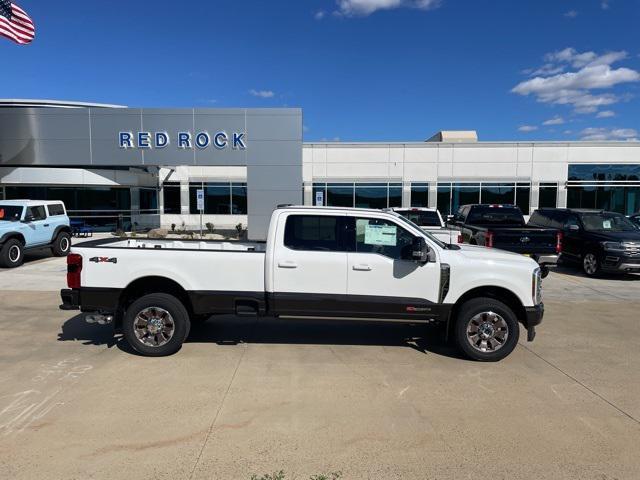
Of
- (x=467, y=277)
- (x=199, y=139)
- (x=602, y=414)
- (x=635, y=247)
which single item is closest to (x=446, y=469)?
(x=602, y=414)

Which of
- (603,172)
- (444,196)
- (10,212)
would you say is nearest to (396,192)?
(444,196)

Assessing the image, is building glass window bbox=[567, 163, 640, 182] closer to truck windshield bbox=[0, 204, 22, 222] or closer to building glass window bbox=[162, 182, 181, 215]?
building glass window bbox=[162, 182, 181, 215]

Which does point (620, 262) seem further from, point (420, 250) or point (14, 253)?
point (14, 253)

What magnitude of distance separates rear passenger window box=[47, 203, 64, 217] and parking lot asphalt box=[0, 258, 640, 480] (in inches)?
334

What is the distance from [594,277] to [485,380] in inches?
360

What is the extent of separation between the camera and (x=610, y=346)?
20.7 feet

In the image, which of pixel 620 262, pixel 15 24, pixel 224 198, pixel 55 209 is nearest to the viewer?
pixel 620 262

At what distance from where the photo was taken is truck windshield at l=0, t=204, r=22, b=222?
1298 centimetres

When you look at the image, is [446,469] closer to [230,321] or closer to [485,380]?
[485,380]

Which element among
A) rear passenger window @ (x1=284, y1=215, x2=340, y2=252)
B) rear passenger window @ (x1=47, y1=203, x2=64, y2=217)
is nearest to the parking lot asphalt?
rear passenger window @ (x1=284, y1=215, x2=340, y2=252)

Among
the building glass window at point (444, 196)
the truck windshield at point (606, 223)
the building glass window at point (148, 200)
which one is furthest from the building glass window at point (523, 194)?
the building glass window at point (148, 200)

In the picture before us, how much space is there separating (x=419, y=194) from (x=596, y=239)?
15894 mm

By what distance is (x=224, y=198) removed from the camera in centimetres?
2833

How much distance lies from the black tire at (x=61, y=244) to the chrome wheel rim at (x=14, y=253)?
1.70m
